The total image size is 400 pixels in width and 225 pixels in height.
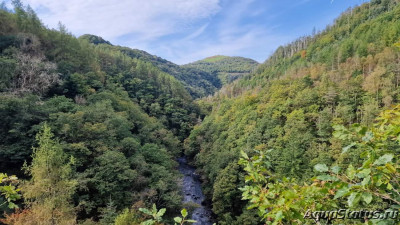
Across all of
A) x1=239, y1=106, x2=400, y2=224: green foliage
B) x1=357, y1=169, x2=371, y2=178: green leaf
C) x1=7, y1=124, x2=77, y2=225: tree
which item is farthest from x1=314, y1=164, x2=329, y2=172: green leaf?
x1=7, y1=124, x2=77, y2=225: tree

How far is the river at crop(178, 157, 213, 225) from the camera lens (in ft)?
86.7

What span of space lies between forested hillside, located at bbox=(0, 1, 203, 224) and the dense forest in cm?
13

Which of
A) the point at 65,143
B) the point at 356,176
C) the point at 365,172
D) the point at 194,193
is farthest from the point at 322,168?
the point at 194,193

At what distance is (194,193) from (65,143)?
21.2m

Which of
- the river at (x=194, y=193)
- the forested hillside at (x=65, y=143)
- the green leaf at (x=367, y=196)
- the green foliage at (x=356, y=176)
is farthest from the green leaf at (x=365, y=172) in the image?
the river at (x=194, y=193)

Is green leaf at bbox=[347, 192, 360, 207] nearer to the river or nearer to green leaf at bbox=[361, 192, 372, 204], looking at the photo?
green leaf at bbox=[361, 192, 372, 204]

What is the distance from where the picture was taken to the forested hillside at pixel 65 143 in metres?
12.3

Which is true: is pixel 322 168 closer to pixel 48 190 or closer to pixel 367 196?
pixel 367 196

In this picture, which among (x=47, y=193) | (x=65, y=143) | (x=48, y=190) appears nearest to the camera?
(x=48, y=190)

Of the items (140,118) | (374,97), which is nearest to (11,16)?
(140,118)

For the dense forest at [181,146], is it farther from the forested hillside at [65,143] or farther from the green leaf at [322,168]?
the forested hillside at [65,143]

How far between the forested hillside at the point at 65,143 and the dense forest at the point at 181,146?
0.13 metres

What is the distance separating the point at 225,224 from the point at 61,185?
53.5ft

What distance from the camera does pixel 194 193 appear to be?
33.0 m
